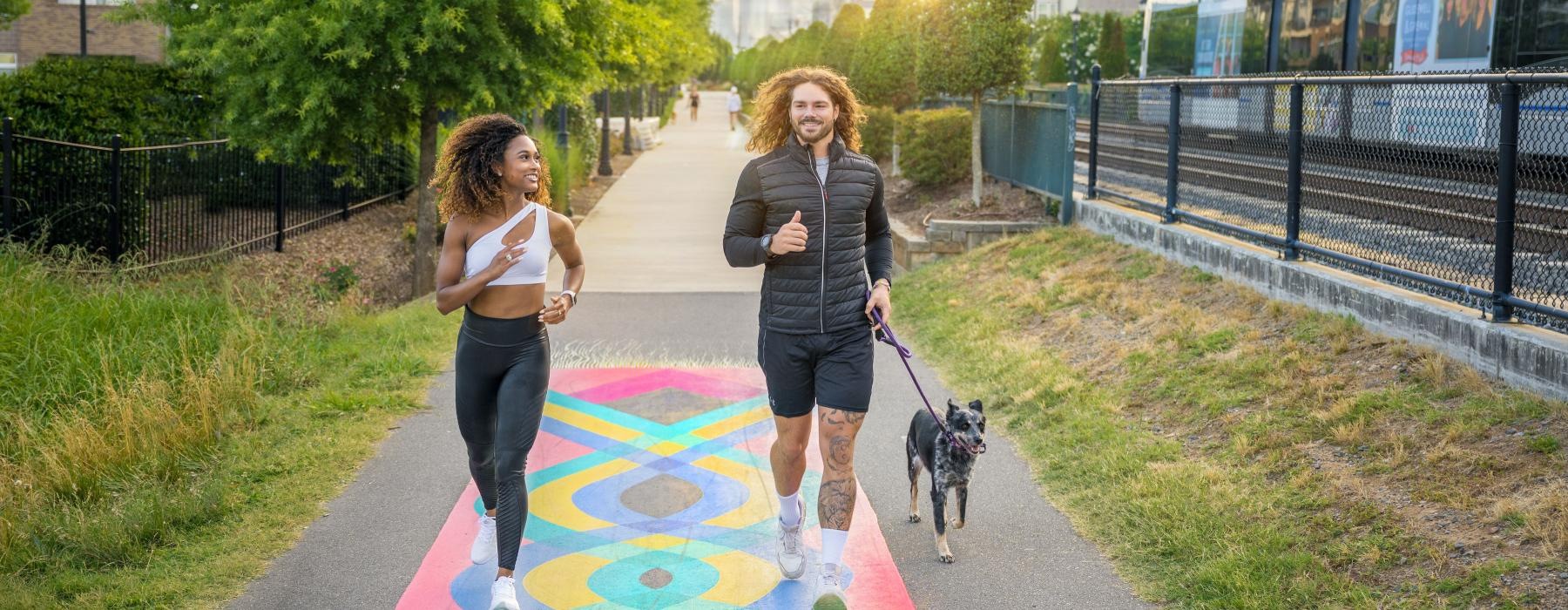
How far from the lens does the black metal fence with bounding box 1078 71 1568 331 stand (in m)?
6.12

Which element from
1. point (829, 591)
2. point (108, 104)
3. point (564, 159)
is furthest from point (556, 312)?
point (564, 159)

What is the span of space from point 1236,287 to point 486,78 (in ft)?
22.8

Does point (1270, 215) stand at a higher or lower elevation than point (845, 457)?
higher

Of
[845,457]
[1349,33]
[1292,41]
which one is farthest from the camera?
[1292,41]

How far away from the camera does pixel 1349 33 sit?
1662cm

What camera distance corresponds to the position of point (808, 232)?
478 centimetres

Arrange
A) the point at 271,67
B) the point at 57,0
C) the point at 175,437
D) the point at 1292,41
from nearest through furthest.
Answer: the point at 175,437
the point at 271,67
the point at 1292,41
the point at 57,0

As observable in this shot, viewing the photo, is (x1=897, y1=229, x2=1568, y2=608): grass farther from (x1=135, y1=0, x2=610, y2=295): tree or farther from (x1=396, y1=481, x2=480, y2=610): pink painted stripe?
(x1=135, y1=0, x2=610, y2=295): tree

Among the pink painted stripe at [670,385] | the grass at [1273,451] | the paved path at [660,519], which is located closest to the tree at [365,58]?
the paved path at [660,519]

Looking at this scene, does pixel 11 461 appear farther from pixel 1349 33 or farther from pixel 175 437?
pixel 1349 33

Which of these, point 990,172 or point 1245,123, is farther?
point 990,172

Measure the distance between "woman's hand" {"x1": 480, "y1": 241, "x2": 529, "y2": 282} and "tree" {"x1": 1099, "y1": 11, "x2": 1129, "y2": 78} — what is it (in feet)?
149

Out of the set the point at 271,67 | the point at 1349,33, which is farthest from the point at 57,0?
the point at 1349,33

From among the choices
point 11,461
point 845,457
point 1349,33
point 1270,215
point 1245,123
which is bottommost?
point 11,461
